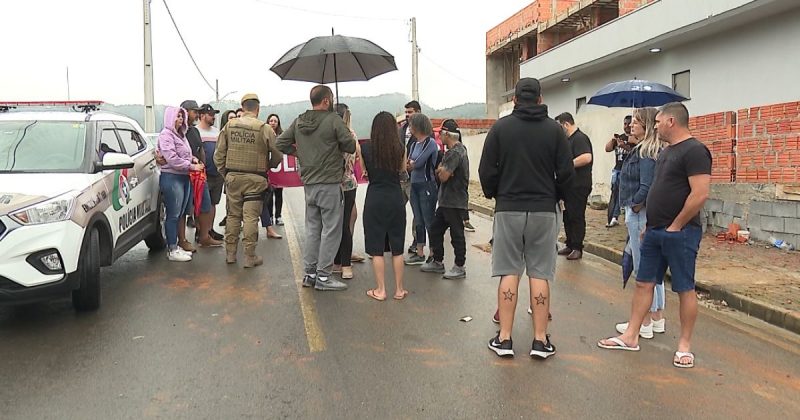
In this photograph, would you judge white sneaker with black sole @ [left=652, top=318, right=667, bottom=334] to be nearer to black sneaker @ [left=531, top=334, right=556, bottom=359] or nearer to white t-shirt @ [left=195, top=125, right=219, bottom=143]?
black sneaker @ [left=531, top=334, right=556, bottom=359]

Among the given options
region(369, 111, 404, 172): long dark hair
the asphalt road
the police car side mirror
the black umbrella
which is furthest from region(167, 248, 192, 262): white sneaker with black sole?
region(369, 111, 404, 172): long dark hair

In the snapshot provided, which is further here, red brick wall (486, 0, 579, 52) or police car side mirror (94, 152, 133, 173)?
red brick wall (486, 0, 579, 52)

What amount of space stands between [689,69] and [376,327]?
15744 millimetres

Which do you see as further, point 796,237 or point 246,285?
point 796,237

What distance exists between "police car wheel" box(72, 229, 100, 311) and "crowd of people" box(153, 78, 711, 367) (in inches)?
78.2

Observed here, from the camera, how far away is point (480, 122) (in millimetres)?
33250

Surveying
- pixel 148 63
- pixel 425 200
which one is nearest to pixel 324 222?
pixel 425 200

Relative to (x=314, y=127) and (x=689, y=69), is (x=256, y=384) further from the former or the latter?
(x=689, y=69)

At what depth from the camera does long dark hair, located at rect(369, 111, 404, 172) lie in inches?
233

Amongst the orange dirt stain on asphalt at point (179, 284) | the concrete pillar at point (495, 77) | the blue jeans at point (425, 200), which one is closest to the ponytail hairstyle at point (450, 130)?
the blue jeans at point (425, 200)

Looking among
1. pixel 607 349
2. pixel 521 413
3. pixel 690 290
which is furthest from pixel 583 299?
pixel 521 413

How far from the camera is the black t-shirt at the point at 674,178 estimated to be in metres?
4.11

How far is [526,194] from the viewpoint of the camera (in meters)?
4.41

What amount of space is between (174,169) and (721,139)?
7918mm
